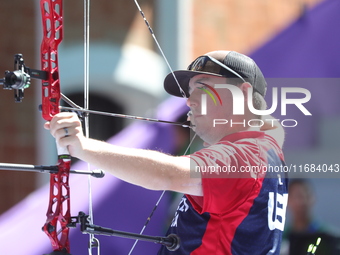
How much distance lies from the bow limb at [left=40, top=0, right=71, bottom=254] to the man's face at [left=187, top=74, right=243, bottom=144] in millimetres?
369

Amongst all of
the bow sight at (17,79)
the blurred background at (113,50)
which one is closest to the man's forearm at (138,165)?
the bow sight at (17,79)

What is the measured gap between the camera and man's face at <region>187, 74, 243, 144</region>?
68.2 inches

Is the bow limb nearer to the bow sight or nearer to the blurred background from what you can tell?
the bow sight

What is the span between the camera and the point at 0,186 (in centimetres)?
460

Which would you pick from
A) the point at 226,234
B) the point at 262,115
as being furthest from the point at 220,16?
the point at 226,234

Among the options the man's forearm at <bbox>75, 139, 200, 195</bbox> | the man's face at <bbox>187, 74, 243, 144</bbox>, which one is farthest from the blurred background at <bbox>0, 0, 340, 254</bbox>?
the man's forearm at <bbox>75, 139, 200, 195</bbox>

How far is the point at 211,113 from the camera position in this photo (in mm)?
1747

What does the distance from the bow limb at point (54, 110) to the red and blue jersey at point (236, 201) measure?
1.01 ft

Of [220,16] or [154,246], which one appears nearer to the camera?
[154,246]

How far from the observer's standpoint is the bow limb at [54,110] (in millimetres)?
1642

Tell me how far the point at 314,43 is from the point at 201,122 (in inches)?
49.1

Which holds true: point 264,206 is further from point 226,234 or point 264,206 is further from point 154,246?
point 154,246

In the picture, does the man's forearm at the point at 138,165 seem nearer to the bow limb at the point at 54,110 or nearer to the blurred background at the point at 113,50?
the bow limb at the point at 54,110

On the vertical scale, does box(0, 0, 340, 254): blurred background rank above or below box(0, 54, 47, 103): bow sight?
above
